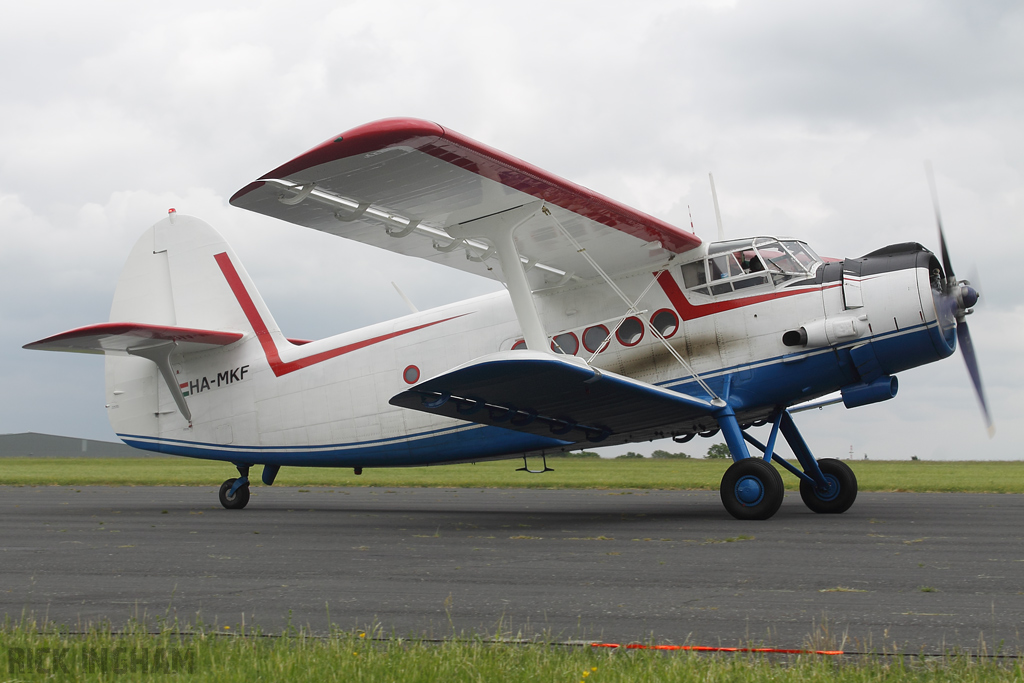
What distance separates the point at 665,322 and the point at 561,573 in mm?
5277

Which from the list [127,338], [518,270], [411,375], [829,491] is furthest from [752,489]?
[127,338]

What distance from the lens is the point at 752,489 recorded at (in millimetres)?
9859

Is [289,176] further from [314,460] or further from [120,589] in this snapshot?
[314,460]

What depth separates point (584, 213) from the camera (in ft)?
34.8

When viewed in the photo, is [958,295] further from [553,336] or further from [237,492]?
[237,492]

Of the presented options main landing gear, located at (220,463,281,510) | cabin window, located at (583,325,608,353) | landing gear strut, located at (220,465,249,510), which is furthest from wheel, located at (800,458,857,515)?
landing gear strut, located at (220,465,249,510)

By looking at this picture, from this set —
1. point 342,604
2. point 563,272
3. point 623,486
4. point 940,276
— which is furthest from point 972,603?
point 623,486

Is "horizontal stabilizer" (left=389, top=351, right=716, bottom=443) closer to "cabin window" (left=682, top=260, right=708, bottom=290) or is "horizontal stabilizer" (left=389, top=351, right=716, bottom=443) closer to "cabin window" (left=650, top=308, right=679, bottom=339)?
"cabin window" (left=650, top=308, right=679, bottom=339)

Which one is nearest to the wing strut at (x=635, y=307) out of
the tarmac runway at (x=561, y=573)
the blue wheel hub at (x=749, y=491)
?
the blue wheel hub at (x=749, y=491)

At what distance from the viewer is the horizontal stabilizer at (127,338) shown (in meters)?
12.9

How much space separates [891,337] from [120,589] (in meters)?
8.60

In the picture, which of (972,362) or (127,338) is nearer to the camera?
(972,362)

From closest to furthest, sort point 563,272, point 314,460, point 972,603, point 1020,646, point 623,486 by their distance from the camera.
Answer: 1. point 1020,646
2. point 972,603
3. point 563,272
4. point 314,460
5. point 623,486

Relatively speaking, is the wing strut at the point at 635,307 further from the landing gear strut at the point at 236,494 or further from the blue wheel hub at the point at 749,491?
the landing gear strut at the point at 236,494
